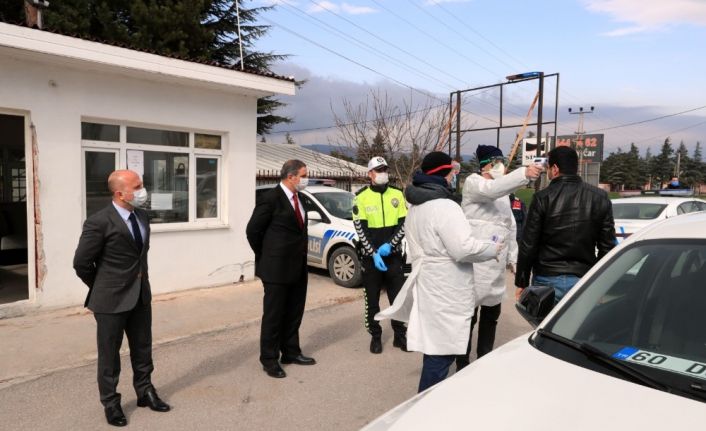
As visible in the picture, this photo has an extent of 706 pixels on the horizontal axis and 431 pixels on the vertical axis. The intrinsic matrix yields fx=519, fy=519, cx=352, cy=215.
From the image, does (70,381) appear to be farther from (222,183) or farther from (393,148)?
(393,148)

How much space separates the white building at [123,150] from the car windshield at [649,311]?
6.26 metres

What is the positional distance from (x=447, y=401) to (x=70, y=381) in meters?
3.84

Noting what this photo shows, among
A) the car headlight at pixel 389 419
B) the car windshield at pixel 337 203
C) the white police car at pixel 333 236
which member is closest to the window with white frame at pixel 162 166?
the white police car at pixel 333 236

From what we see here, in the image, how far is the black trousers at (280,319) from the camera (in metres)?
4.68

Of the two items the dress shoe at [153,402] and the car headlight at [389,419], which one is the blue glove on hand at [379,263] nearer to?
the dress shoe at [153,402]

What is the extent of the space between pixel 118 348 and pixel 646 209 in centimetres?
969

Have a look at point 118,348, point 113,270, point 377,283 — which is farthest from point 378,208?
point 118,348

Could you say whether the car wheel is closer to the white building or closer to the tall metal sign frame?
the white building

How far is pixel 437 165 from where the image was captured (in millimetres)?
3750

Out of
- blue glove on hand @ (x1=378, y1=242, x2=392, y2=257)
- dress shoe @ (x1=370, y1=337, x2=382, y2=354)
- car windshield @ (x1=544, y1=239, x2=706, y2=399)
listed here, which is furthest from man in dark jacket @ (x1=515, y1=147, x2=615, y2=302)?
dress shoe @ (x1=370, y1=337, x2=382, y2=354)

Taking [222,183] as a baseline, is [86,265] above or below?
below

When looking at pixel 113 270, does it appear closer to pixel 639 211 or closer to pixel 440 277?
pixel 440 277

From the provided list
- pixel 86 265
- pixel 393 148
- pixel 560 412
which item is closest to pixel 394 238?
pixel 86 265

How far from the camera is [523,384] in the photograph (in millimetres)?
2068
